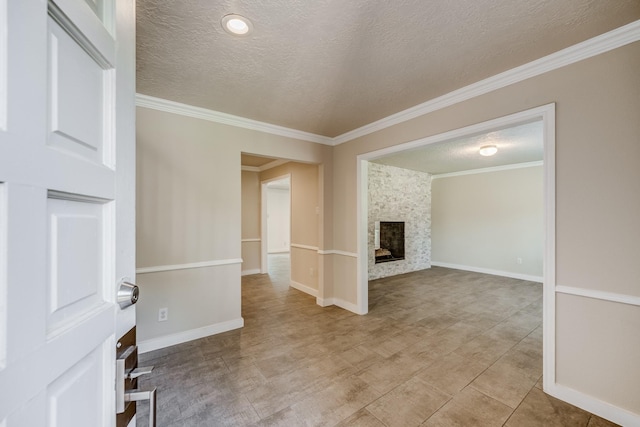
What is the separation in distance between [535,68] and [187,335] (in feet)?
13.2

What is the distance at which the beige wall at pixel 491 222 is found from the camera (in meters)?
5.55

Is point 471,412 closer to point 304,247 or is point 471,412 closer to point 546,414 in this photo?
point 546,414

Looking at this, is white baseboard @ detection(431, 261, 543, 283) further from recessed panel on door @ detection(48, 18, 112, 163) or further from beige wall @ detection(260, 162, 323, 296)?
recessed panel on door @ detection(48, 18, 112, 163)

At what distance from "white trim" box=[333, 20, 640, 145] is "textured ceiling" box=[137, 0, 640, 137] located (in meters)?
0.06

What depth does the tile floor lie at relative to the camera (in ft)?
5.74

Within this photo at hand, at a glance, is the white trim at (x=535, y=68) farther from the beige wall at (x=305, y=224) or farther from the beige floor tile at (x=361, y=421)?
the beige floor tile at (x=361, y=421)

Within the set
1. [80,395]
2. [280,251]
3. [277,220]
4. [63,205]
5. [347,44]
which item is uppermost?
[347,44]

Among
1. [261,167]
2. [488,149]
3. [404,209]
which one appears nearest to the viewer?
[488,149]

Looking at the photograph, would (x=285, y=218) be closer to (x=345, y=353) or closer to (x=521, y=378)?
(x=345, y=353)

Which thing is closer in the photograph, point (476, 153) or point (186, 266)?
point (186, 266)

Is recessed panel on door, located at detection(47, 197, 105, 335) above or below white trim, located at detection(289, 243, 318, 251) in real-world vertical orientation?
above

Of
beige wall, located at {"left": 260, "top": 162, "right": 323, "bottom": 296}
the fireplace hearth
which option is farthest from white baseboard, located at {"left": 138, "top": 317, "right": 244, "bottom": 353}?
the fireplace hearth

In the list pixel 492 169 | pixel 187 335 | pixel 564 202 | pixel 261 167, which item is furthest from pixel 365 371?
pixel 492 169

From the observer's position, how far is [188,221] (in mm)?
2838
